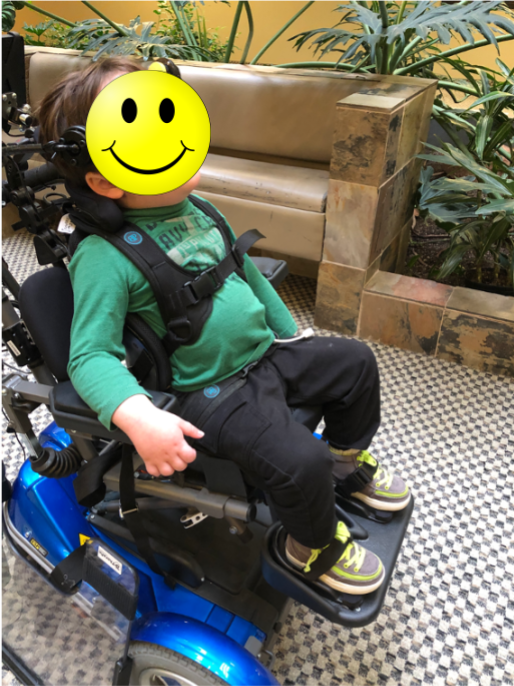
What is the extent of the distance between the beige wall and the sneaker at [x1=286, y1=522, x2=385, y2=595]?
10.00ft

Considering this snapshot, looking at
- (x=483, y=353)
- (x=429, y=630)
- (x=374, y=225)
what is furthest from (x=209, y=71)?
(x=429, y=630)

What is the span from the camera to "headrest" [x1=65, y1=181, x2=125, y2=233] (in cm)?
71

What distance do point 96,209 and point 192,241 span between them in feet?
0.48

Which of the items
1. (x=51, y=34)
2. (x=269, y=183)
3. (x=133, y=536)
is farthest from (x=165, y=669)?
(x=51, y=34)

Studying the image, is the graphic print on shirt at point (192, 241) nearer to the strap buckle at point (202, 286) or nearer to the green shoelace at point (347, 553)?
the strap buckle at point (202, 286)

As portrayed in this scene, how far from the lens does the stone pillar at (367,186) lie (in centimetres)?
149

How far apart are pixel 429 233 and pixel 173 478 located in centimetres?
184

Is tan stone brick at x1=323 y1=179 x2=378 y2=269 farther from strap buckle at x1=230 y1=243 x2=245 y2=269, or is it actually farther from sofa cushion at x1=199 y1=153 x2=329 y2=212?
strap buckle at x1=230 y1=243 x2=245 y2=269

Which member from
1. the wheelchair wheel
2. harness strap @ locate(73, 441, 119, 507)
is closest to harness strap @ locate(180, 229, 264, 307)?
harness strap @ locate(73, 441, 119, 507)

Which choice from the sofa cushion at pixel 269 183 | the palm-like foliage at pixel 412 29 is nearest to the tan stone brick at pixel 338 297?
the sofa cushion at pixel 269 183

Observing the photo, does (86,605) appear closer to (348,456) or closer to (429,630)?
(348,456)

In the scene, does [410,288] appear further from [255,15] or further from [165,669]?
[255,15]

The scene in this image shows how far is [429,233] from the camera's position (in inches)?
90.0

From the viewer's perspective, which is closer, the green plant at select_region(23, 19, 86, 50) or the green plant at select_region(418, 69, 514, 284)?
the green plant at select_region(418, 69, 514, 284)
